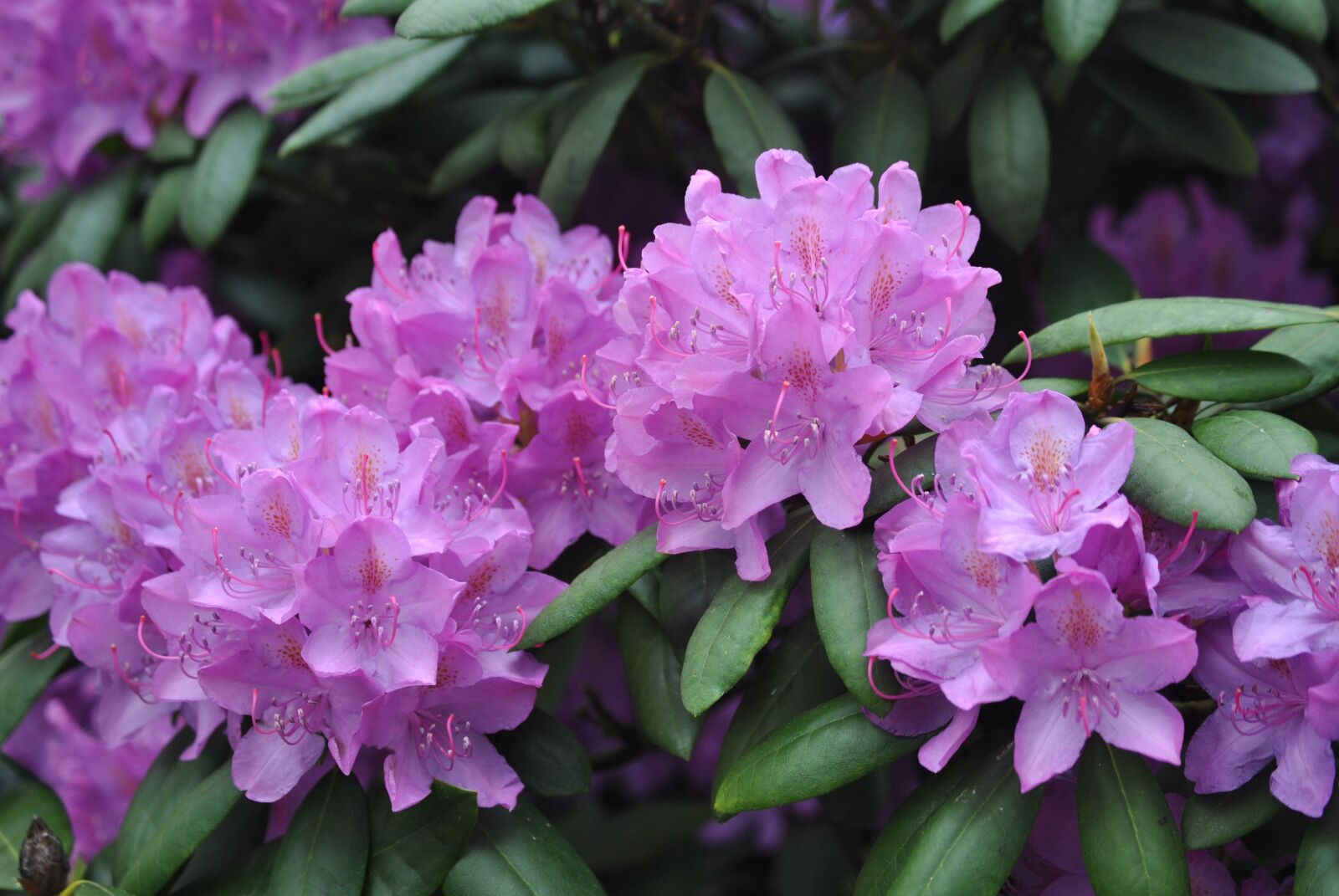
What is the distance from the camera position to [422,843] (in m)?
1.06

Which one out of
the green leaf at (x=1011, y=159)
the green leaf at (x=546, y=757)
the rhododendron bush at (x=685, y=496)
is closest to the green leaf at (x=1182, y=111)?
the rhododendron bush at (x=685, y=496)

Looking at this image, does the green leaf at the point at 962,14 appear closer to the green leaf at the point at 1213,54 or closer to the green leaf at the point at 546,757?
the green leaf at the point at 1213,54

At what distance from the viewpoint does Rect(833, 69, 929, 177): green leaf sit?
4.82ft

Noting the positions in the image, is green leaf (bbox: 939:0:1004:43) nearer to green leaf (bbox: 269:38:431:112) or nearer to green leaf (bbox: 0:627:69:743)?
green leaf (bbox: 269:38:431:112)

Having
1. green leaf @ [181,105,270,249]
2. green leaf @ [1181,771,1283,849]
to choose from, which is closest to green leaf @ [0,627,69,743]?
green leaf @ [181,105,270,249]

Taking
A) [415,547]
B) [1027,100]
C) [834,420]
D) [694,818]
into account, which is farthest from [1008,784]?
[694,818]

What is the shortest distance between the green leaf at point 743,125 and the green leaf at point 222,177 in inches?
23.9

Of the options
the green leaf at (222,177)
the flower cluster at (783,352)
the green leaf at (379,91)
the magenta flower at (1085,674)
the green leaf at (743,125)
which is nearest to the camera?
the magenta flower at (1085,674)

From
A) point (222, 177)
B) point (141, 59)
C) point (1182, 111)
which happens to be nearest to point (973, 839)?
point (1182, 111)

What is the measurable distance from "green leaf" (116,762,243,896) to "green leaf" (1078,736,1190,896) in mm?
734

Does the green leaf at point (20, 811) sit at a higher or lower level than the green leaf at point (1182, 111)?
lower

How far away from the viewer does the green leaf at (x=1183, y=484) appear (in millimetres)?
903

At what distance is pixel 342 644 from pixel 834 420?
437 mm

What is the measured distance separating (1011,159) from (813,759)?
791mm
